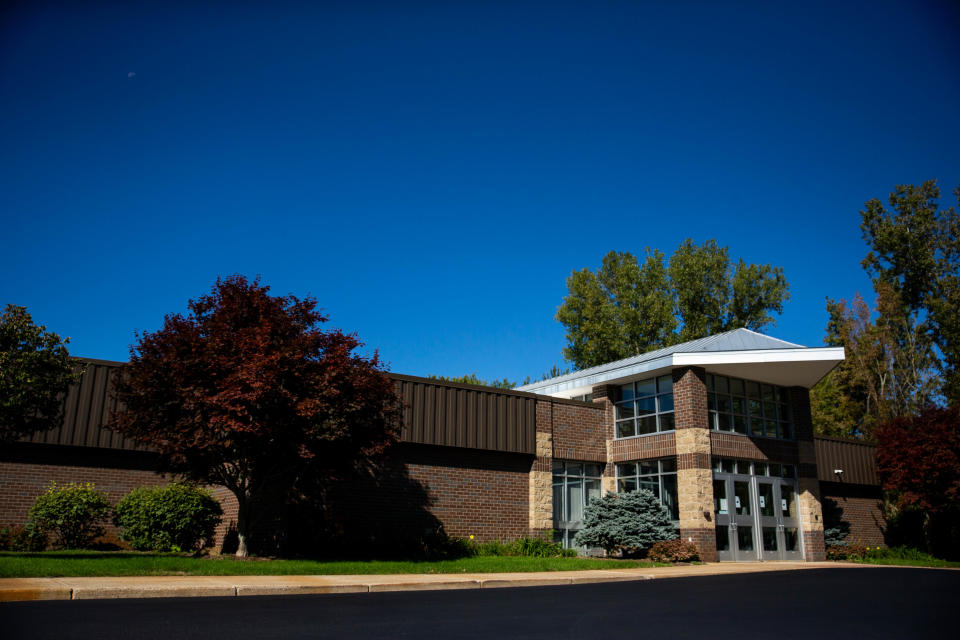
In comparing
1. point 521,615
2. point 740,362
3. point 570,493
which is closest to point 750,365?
point 740,362

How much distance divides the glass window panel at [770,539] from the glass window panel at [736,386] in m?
4.60

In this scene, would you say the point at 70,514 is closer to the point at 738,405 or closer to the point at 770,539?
the point at 738,405

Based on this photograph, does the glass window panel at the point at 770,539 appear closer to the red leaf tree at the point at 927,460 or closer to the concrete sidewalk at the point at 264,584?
the red leaf tree at the point at 927,460

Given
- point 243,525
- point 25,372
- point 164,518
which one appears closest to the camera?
point 25,372

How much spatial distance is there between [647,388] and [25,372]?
61.4ft

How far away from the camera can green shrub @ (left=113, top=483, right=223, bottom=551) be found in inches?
689

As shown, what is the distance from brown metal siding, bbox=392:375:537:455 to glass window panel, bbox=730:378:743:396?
6.98 m

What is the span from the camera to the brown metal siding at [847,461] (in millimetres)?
28844

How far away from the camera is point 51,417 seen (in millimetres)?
14859

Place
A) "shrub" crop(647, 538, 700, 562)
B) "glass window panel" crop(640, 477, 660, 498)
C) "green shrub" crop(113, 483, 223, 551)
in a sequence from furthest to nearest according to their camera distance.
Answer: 1. "glass window panel" crop(640, 477, 660, 498)
2. "shrub" crop(647, 538, 700, 562)
3. "green shrub" crop(113, 483, 223, 551)

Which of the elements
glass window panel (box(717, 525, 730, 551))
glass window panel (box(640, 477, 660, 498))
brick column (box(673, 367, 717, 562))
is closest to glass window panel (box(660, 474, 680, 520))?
Answer: glass window panel (box(640, 477, 660, 498))

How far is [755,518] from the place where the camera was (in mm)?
24656

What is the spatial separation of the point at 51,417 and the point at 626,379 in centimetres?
1784

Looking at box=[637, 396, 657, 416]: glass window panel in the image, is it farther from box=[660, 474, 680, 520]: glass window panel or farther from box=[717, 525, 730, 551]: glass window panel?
box=[717, 525, 730, 551]: glass window panel
